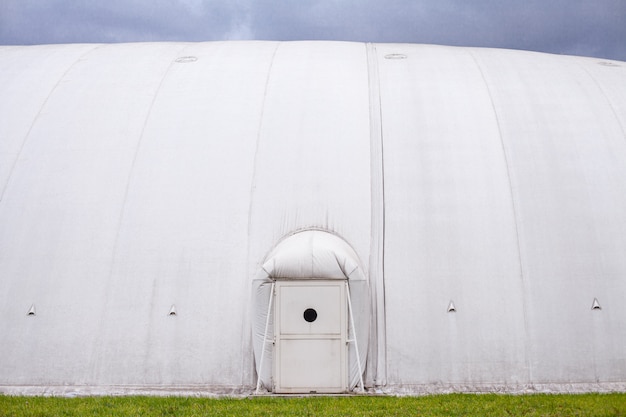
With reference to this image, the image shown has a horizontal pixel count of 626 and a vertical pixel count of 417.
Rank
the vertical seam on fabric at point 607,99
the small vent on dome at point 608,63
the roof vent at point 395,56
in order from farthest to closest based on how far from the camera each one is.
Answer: the small vent on dome at point 608,63 < the roof vent at point 395,56 < the vertical seam on fabric at point 607,99

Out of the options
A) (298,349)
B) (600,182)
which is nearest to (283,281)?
(298,349)

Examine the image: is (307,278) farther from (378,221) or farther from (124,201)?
(124,201)

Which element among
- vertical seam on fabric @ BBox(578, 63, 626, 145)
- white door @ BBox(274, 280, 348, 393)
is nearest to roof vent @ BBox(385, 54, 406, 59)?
vertical seam on fabric @ BBox(578, 63, 626, 145)

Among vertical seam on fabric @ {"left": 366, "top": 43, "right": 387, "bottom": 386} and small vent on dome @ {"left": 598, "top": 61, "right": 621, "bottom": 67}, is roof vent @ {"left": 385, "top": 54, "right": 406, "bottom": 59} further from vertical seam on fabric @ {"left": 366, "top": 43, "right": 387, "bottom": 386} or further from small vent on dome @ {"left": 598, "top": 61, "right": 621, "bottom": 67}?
small vent on dome @ {"left": 598, "top": 61, "right": 621, "bottom": 67}

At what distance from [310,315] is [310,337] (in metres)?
0.39

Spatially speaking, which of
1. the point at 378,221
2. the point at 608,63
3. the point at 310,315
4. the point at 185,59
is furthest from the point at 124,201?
the point at 608,63

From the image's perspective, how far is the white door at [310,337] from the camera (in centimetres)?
1026

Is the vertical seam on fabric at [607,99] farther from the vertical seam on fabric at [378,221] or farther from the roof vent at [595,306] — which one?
the vertical seam on fabric at [378,221]

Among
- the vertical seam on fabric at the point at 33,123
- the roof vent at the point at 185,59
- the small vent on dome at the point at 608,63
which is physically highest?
the small vent on dome at the point at 608,63

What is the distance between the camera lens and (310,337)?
1038 cm

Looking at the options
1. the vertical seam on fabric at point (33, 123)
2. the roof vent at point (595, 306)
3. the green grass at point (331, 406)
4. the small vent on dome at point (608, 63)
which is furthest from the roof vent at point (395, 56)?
the green grass at point (331, 406)

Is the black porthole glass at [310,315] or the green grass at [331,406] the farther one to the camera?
the black porthole glass at [310,315]

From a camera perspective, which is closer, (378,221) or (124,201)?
(378,221)

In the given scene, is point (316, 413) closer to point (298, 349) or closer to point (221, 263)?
point (298, 349)
